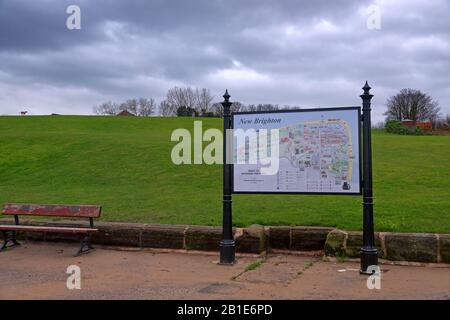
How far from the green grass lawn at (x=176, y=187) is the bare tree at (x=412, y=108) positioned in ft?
198

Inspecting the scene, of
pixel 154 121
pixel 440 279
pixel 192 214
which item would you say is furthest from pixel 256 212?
pixel 154 121

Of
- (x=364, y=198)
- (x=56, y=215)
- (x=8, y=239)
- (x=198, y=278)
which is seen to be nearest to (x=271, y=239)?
(x=364, y=198)

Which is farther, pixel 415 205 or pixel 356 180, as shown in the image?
pixel 415 205

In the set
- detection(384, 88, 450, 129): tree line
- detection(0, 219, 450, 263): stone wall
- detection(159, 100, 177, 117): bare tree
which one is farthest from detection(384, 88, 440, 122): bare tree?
detection(0, 219, 450, 263): stone wall

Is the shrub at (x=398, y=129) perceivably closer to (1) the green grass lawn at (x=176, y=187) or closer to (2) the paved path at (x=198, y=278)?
(1) the green grass lawn at (x=176, y=187)

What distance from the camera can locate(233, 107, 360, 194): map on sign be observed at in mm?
8602

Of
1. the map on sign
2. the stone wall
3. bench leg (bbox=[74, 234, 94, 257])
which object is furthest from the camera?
bench leg (bbox=[74, 234, 94, 257])

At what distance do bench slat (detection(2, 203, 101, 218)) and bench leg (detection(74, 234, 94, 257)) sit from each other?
16.1 inches

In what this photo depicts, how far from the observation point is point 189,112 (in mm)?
87062

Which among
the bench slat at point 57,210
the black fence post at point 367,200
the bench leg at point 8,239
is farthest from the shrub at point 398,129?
the bench leg at point 8,239

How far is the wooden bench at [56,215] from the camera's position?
9.79 meters

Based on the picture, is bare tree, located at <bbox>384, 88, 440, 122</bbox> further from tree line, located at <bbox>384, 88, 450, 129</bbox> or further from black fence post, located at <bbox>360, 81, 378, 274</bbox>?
black fence post, located at <bbox>360, 81, 378, 274</bbox>
